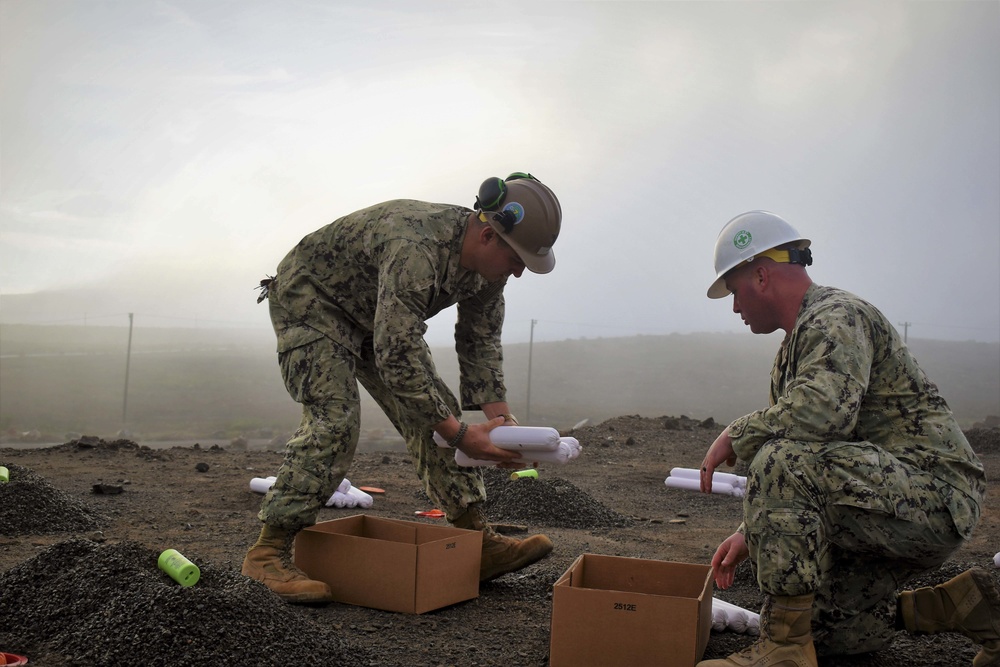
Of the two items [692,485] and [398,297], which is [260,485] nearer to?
[692,485]

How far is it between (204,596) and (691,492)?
19.5 feet

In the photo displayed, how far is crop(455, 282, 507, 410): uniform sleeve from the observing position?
4422mm

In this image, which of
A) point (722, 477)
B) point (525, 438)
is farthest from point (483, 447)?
point (722, 477)

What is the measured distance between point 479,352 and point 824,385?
2007 millimetres

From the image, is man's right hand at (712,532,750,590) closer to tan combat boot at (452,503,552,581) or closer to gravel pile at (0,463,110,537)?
tan combat boot at (452,503,552,581)

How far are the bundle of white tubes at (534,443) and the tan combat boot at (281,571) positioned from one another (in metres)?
1.01


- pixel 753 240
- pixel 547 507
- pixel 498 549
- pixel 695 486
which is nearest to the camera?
pixel 753 240

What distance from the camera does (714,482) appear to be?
824cm

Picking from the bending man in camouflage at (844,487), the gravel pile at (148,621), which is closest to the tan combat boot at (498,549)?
the gravel pile at (148,621)

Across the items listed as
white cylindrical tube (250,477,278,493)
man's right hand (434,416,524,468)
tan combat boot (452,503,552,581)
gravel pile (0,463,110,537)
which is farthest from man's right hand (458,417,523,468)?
white cylindrical tube (250,477,278,493)

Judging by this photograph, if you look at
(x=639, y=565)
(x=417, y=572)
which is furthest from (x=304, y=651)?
(x=639, y=565)

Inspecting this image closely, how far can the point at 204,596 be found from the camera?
317cm

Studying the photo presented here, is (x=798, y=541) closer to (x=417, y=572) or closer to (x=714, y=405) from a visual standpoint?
(x=417, y=572)

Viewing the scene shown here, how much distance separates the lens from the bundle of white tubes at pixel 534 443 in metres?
3.54
